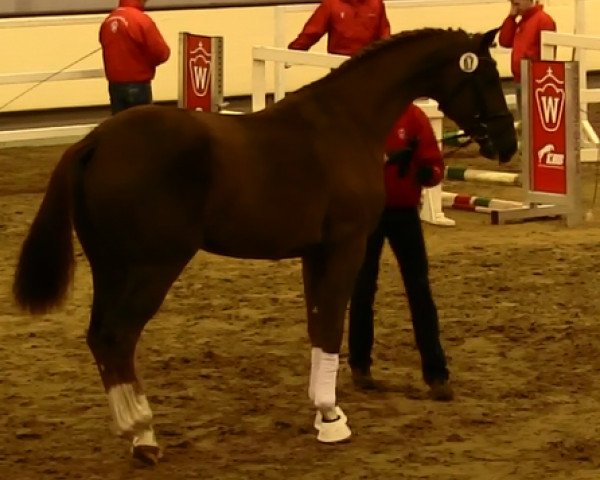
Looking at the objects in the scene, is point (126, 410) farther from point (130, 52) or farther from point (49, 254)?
point (130, 52)

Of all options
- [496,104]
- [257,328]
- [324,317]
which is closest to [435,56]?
[496,104]

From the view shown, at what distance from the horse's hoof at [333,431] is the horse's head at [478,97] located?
1.37m

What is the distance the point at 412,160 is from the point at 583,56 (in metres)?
7.82

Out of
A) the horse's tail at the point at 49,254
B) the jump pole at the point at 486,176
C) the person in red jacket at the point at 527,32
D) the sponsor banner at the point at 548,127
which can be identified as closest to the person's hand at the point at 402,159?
the horse's tail at the point at 49,254

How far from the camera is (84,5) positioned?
615 inches

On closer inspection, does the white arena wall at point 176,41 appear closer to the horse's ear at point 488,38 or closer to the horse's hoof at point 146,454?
the horse's ear at point 488,38

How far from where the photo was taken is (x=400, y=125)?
6.31 meters

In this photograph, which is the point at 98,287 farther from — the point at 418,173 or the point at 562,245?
the point at 562,245

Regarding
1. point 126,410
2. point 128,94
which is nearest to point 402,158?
point 126,410

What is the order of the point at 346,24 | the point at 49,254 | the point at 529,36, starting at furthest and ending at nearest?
the point at 529,36
the point at 346,24
the point at 49,254

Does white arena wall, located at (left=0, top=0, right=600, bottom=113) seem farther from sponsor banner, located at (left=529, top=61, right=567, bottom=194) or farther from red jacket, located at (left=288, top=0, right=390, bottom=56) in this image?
sponsor banner, located at (left=529, top=61, right=567, bottom=194)

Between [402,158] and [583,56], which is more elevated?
[583,56]

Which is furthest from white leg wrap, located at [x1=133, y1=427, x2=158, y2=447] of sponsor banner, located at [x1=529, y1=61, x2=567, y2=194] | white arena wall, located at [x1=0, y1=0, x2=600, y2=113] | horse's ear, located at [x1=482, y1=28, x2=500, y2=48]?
white arena wall, located at [x1=0, y1=0, x2=600, y2=113]

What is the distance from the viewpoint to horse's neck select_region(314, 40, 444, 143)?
19.4 feet
